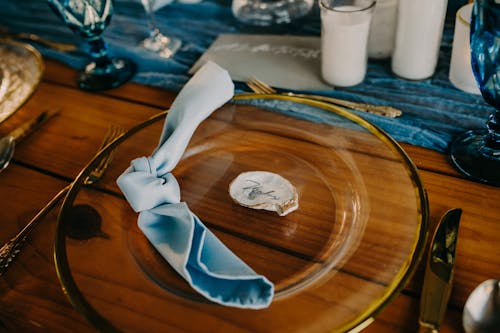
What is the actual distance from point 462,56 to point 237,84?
263 mm

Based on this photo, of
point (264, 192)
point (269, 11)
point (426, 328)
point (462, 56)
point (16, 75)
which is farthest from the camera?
point (269, 11)

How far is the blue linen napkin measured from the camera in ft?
1.06

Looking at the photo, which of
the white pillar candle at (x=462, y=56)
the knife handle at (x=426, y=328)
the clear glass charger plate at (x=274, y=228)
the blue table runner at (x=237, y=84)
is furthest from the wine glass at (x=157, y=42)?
the knife handle at (x=426, y=328)

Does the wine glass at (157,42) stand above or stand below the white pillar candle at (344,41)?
below

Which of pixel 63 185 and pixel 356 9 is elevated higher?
pixel 356 9

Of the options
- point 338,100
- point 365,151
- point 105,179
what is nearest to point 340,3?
point 338,100

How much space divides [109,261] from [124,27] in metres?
0.52

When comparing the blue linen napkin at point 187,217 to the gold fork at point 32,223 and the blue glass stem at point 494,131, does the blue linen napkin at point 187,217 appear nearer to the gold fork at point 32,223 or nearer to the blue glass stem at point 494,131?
the gold fork at point 32,223

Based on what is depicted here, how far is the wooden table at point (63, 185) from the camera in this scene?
0.35 metres

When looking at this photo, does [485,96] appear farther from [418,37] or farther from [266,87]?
[266,87]

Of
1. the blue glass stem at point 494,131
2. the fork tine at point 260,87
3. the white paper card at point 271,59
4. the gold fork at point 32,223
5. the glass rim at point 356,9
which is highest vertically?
the glass rim at point 356,9

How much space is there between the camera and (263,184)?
426mm

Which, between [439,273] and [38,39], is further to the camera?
[38,39]

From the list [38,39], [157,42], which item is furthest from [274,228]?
[38,39]
